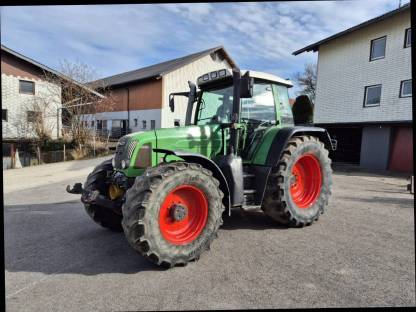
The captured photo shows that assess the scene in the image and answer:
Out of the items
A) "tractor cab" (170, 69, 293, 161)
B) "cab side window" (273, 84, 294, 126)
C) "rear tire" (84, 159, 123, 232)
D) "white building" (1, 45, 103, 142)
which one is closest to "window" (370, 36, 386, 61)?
"cab side window" (273, 84, 294, 126)

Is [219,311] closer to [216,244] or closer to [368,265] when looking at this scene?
[216,244]

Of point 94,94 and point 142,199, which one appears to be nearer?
point 142,199

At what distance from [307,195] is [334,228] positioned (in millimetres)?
698

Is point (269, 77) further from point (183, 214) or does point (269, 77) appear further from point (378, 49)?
point (378, 49)

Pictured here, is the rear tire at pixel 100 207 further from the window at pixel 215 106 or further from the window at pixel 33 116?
the window at pixel 33 116

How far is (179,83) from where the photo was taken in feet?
81.0

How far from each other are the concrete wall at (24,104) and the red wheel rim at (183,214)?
16206mm

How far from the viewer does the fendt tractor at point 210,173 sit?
3195mm

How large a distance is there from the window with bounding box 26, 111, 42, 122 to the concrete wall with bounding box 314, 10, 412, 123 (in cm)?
1574

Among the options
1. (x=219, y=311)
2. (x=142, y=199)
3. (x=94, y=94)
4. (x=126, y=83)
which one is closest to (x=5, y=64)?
(x=94, y=94)

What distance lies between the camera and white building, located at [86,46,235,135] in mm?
23922

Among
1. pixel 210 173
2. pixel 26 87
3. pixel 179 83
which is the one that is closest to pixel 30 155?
pixel 26 87

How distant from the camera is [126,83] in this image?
28.0 m

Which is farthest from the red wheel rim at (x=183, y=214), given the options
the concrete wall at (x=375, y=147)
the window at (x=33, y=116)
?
the window at (x=33, y=116)
